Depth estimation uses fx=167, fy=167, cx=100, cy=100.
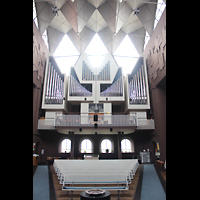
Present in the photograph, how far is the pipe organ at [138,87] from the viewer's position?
44.9 feet

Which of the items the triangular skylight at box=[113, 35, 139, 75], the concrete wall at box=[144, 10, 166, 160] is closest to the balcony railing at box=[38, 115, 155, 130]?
the concrete wall at box=[144, 10, 166, 160]

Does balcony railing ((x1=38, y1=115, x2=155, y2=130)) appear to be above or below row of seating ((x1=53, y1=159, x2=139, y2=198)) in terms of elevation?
above

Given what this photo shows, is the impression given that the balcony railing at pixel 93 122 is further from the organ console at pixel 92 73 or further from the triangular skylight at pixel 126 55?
the triangular skylight at pixel 126 55

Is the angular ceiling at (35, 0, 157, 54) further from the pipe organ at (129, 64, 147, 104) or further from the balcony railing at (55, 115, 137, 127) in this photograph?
the balcony railing at (55, 115, 137, 127)

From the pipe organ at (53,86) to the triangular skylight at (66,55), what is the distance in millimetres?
2058

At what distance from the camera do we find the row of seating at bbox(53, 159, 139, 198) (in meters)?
5.96

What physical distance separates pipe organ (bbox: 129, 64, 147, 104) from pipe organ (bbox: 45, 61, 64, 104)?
19.5ft

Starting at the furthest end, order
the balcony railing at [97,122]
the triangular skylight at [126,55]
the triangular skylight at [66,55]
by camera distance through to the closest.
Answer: the triangular skylight at [126,55] < the triangular skylight at [66,55] < the balcony railing at [97,122]

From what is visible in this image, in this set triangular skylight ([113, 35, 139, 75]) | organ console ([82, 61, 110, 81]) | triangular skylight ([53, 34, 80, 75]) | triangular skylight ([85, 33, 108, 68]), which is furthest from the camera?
triangular skylight ([85, 33, 108, 68])

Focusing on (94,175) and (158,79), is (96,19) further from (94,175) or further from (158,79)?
(94,175)

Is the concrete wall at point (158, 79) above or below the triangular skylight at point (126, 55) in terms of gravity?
below

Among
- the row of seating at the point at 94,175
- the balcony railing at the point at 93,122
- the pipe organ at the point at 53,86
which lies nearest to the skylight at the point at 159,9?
the balcony railing at the point at 93,122

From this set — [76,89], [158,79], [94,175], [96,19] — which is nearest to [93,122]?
[76,89]
